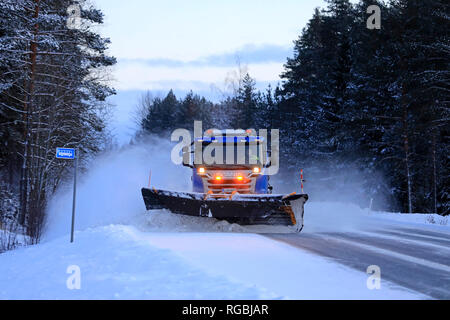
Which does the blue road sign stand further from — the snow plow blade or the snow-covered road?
the snow plow blade

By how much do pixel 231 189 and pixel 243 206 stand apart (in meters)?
1.10

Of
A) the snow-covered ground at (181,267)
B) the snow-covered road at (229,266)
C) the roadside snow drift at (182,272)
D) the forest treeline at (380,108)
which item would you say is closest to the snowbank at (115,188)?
the snow-covered ground at (181,267)

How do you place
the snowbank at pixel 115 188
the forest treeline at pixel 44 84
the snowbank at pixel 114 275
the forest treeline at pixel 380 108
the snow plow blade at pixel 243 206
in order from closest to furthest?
1. the snowbank at pixel 114 275
2. the snow plow blade at pixel 243 206
3. the snowbank at pixel 115 188
4. the forest treeline at pixel 44 84
5. the forest treeline at pixel 380 108

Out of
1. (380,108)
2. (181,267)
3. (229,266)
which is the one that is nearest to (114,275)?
(181,267)

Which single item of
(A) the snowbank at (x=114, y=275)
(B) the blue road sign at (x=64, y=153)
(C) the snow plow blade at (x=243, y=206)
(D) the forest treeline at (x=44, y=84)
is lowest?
(A) the snowbank at (x=114, y=275)

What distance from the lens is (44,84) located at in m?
18.6

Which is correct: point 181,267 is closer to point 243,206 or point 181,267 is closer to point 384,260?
point 384,260

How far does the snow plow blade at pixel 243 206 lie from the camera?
10.0m

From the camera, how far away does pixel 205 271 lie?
546 centimetres

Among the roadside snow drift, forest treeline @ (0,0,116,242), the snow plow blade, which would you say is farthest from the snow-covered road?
forest treeline @ (0,0,116,242)

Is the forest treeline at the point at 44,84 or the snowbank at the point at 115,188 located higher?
the forest treeline at the point at 44,84

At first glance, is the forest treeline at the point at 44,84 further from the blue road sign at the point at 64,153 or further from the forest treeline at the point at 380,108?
the forest treeline at the point at 380,108

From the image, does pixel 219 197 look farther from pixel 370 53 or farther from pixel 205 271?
pixel 370 53

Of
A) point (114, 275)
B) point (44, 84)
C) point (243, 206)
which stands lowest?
point (114, 275)
